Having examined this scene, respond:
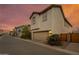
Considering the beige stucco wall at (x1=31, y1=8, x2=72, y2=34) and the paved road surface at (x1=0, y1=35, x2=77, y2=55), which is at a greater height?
the beige stucco wall at (x1=31, y1=8, x2=72, y2=34)

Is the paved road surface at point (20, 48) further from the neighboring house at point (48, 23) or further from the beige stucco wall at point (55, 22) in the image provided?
the beige stucco wall at point (55, 22)

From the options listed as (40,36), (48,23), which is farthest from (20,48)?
(48,23)

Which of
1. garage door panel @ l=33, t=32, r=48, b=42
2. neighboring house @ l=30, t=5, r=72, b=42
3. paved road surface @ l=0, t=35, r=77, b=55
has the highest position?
neighboring house @ l=30, t=5, r=72, b=42

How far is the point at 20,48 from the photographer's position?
4012 mm

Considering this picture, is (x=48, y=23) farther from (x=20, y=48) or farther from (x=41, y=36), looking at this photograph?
(x=20, y=48)

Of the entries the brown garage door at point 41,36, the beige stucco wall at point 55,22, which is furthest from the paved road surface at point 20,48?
the beige stucco wall at point 55,22

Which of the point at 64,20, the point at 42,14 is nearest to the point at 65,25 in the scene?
the point at 64,20

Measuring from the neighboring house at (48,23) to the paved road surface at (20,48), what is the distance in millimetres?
115

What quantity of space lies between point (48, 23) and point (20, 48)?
0.46 metres

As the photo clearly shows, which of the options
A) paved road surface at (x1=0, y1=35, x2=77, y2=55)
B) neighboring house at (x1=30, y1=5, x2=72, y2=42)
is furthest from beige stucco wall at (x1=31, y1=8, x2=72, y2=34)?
paved road surface at (x1=0, y1=35, x2=77, y2=55)

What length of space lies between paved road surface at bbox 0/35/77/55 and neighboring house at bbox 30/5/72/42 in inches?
4.5

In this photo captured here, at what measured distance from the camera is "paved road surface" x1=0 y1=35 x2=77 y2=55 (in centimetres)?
400

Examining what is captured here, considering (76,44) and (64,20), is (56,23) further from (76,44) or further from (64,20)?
(76,44)

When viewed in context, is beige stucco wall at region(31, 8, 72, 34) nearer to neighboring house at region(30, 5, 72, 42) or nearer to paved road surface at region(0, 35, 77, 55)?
neighboring house at region(30, 5, 72, 42)
